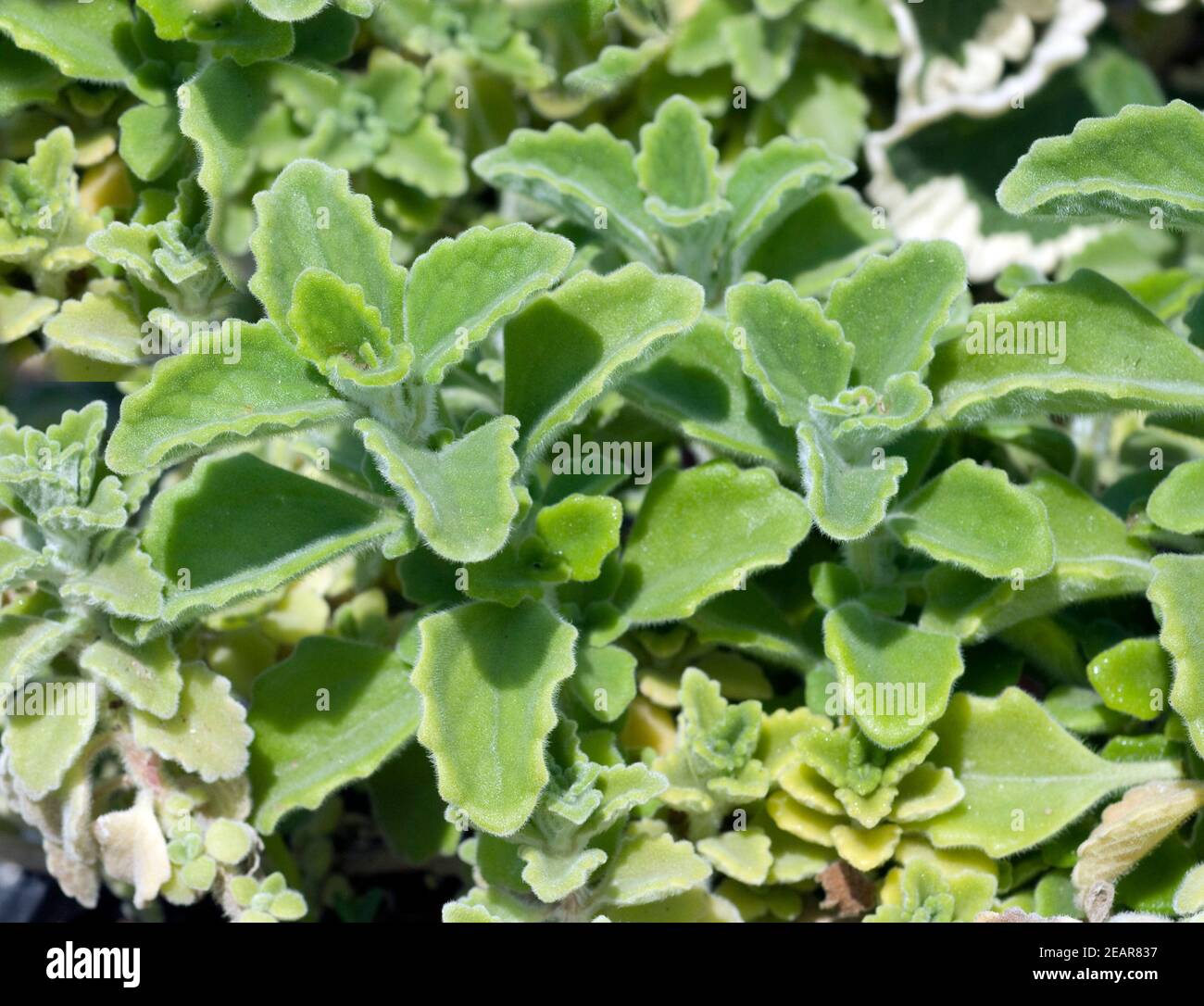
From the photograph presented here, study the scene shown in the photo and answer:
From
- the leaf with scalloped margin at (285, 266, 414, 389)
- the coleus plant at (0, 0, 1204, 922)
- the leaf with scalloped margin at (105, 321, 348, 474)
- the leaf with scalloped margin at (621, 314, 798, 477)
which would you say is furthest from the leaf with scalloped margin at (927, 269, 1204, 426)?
the leaf with scalloped margin at (105, 321, 348, 474)

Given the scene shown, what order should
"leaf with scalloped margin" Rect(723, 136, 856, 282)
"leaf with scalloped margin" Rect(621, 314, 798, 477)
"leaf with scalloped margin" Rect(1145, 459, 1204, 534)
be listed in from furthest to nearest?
"leaf with scalloped margin" Rect(723, 136, 856, 282) < "leaf with scalloped margin" Rect(621, 314, 798, 477) < "leaf with scalloped margin" Rect(1145, 459, 1204, 534)

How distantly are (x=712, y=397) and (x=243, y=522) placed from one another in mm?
1015

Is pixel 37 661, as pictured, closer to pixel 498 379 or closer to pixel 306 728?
pixel 306 728

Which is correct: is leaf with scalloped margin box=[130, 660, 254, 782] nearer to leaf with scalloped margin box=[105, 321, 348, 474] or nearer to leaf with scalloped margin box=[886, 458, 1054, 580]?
leaf with scalloped margin box=[105, 321, 348, 474]

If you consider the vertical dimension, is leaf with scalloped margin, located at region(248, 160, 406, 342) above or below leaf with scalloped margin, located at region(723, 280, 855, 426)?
above

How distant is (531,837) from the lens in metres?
2.71

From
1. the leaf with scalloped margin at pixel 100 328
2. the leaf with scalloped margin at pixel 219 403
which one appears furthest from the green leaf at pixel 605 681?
the leaf with scalloped margin at pixel 100 328

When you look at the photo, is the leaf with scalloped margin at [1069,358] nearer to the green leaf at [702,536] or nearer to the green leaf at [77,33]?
the green leaf at [702,536]

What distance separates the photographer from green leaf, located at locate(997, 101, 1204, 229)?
256cm

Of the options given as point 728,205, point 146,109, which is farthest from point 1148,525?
point 146,109

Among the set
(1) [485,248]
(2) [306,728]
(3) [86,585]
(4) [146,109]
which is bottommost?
(2) [306,728]

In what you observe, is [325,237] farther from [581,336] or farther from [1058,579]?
[1058,579]

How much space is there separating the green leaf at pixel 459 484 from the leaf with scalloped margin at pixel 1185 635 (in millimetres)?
1240

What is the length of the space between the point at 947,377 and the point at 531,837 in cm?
126
